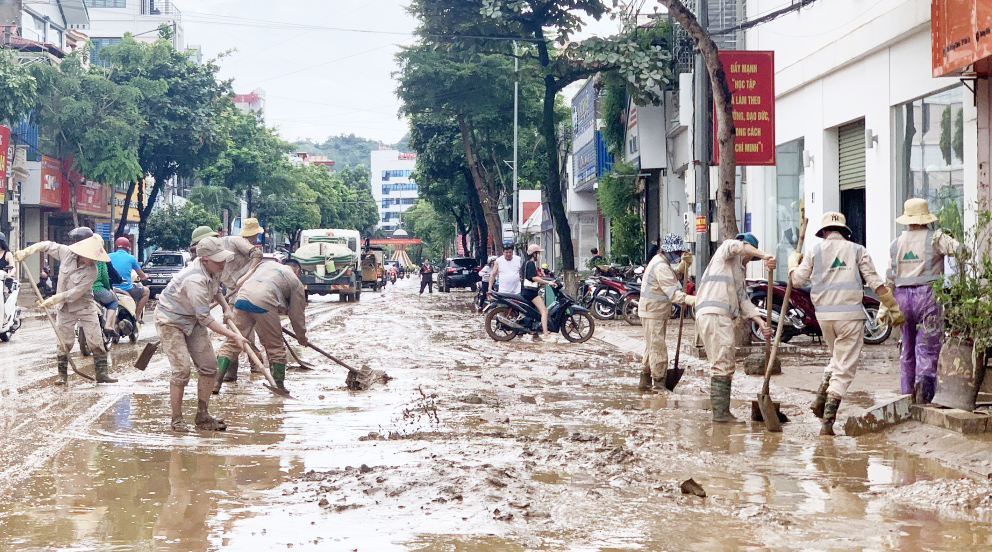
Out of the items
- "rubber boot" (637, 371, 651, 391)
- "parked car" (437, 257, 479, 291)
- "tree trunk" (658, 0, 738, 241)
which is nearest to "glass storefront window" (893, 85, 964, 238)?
"tree trunk" (658, 0, 738, 241)

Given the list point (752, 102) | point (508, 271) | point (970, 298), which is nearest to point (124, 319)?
point (508, 271)

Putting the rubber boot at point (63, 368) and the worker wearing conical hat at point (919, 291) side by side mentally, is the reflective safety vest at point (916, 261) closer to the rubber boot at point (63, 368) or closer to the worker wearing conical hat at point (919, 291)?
the worker wearing conical hat at point (919, 291)

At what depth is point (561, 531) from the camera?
211 inches

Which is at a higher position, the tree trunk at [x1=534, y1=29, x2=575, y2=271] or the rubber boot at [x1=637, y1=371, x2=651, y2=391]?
the tree trunk at [x1=534, y1=29, x2=575, y2=271]

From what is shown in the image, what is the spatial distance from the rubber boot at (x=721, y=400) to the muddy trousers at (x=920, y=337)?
4.62 feet

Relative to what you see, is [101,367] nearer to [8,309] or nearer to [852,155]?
[8,309]

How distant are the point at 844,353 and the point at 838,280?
0.55 metres

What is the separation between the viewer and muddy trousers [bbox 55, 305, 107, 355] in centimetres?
1203

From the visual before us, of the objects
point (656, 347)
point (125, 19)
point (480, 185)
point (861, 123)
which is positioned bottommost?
point (656, 347)

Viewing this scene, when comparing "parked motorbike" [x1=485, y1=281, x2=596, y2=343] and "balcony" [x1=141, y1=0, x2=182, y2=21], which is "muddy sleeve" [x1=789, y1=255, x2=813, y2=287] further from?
"balcony" [x1=141, y1=0, x2=182, y2=21]

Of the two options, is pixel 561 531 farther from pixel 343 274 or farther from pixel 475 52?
pixel 343 274

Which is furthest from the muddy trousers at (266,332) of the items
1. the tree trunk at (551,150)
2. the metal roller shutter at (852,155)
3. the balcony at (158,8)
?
the balcony at (158,8)

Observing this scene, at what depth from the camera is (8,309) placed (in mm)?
18141

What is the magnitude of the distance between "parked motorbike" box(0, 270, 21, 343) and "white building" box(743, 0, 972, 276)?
13326 mm
